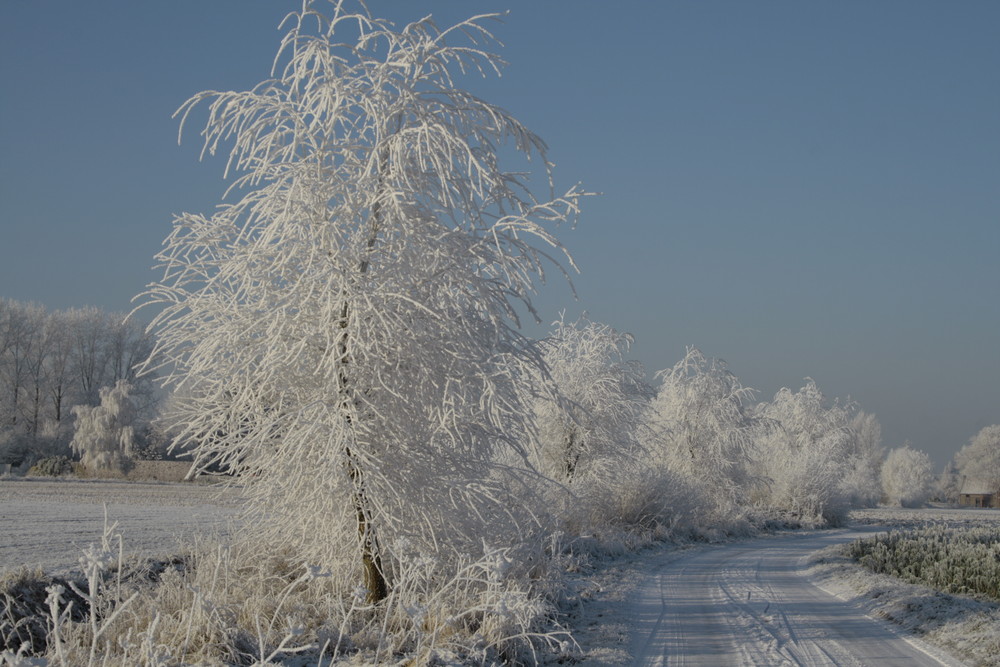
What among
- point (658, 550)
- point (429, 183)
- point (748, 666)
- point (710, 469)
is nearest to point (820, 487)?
point (710, 469)

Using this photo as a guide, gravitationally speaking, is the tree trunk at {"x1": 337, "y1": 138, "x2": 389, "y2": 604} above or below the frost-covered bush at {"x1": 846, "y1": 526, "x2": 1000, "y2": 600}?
above

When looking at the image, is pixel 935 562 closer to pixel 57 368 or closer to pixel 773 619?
pixel 773 619

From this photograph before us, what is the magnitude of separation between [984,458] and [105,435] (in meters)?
70.8

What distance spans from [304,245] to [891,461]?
63.0 m

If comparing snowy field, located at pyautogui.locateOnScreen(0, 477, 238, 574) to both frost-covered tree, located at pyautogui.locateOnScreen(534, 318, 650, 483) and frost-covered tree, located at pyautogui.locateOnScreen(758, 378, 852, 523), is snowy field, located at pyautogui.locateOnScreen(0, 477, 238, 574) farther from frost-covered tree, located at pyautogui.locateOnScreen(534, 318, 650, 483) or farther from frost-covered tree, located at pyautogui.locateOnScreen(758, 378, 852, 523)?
frost-covered tree, located at pyautogui.locateOnScreen(758, 378, 852, 523)

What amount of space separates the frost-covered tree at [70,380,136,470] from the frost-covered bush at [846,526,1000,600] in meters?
32.1

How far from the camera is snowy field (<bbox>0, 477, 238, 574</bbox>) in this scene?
9539 mm

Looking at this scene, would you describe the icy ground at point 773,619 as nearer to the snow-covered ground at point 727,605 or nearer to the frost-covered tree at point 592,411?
the snow-covered ground at point 727,605

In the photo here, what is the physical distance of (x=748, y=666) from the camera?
6703mm

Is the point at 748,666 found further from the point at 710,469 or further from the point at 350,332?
the point at 710,469

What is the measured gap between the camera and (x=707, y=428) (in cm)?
2695

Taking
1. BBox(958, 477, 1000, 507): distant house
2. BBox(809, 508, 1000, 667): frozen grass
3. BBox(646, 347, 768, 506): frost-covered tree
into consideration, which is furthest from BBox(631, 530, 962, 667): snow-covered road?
BBox(958, 477, 1000, 507): distant house

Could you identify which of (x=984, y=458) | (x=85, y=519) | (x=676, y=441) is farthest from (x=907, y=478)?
(x=85, y=519)

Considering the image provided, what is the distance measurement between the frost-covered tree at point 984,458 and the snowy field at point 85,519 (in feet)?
225
